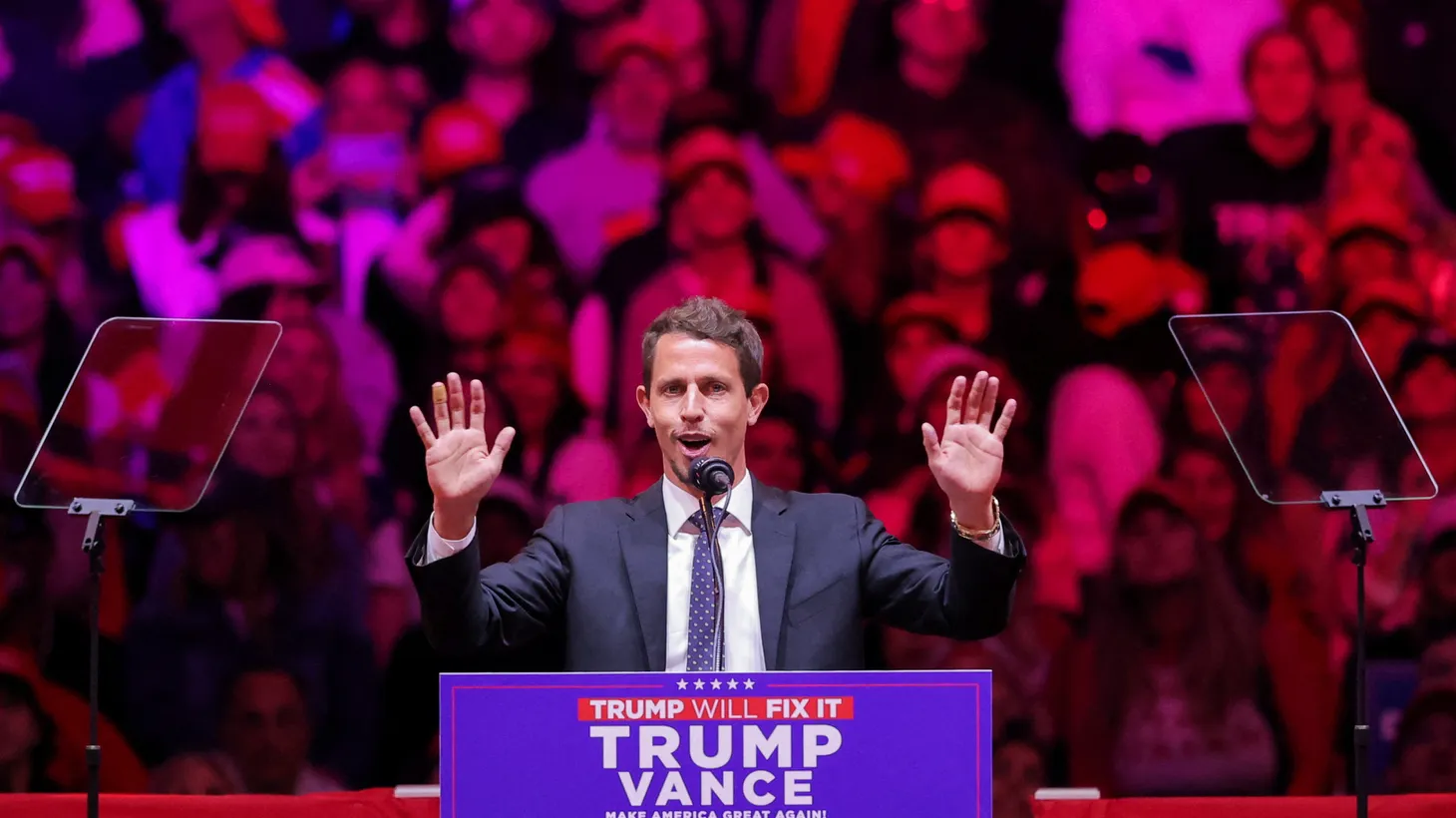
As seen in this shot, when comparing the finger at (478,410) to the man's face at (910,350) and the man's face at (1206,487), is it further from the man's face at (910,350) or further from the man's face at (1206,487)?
the man's face at (1206,487)

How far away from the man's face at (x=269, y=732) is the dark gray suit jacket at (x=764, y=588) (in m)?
1.33

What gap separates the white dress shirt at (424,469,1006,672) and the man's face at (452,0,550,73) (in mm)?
1591

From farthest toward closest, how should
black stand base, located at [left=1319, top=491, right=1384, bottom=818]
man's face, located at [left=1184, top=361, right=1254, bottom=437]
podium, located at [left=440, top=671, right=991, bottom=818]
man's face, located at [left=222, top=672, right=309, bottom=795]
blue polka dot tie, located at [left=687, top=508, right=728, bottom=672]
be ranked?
man's face, located at [left=222, top=672, right=309, bottom=795] < man's face, located at [left=1184, top=361, right=1254, bottom=437] < black stand base, located at [left=1319, top=491, right=1384, bottom=818] < blue polka dot tie, located at [left=687, top=508, right=728, bottom=672] < podium, located at [left=440, top=671, right=991, bottom=818]

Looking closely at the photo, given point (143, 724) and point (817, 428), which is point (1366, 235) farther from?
point (143, 724)

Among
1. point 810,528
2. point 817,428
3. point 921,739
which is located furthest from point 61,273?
point 921,739

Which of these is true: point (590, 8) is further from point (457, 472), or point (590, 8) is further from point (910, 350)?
point (457, 472)

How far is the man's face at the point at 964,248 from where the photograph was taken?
383 centimetres

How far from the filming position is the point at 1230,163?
12.7 ft

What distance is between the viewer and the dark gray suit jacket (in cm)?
258

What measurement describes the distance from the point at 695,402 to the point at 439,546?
0.54 metres

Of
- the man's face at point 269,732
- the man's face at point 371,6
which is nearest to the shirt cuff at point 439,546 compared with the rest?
the man's face at point 269,732

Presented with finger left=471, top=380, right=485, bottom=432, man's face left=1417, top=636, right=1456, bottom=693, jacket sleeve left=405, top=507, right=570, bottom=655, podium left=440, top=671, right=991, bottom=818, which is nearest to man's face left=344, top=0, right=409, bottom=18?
jacket sleeve left=405, top=507, right=570, bottom=655

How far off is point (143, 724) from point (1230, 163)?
10.6ft

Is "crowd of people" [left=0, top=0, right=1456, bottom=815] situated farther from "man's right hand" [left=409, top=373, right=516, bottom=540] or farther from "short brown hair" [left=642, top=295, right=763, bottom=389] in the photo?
"man's right hand" [left=409, top=373, right=516, bottom=540]
